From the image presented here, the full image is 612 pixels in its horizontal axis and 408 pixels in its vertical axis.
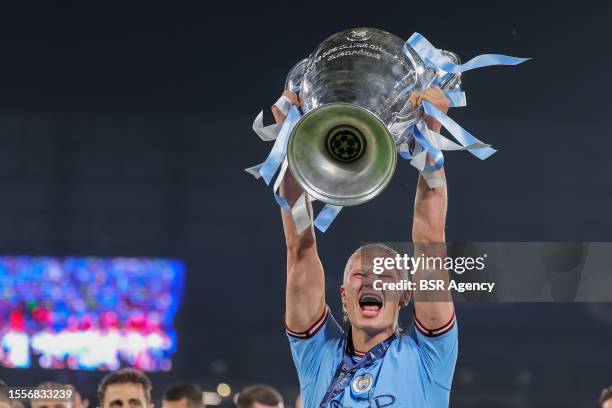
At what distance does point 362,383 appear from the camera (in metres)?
2.45

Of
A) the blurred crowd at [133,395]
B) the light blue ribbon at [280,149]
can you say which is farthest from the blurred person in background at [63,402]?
the light blue ribbon at [280,149]

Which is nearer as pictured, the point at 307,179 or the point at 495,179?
the point at 307,179

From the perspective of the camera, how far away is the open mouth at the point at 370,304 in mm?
2607

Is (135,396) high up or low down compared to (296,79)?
A: down

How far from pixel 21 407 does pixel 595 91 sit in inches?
92.3

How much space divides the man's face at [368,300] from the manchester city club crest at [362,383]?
0.16 metres

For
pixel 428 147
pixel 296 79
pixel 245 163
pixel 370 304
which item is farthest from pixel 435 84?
pixel 245 163

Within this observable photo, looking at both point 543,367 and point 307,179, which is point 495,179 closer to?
point 543,367

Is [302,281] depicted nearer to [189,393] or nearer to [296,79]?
[296,79]

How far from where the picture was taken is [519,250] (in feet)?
11.5

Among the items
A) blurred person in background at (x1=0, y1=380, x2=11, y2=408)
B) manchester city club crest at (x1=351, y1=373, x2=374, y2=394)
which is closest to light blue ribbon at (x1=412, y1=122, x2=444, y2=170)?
manchester city club crest at (x1=351, y1=373, x2=374, y2=394)

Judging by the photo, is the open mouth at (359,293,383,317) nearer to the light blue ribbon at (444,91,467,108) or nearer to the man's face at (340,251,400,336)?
the man's face at (340,251,400,336)

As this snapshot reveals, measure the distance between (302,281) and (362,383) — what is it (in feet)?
1.08

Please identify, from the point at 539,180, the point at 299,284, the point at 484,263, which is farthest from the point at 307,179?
the point at 539,180
